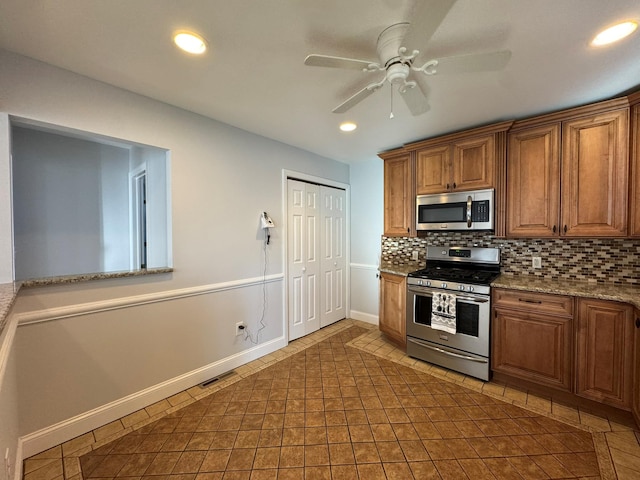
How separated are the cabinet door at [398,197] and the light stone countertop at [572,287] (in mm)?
1145

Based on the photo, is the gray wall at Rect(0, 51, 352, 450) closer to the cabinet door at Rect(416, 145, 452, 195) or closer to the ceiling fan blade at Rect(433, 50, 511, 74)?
the cabinet door at Rect(416, 145, 452, 195)

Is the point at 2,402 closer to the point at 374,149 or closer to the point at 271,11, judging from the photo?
the point at 271,11

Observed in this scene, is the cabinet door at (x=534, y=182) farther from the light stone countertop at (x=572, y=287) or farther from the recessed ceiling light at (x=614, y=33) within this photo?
the recessed ceiling light at (x=614, y=33)

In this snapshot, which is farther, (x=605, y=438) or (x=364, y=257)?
(x=364, y=257)

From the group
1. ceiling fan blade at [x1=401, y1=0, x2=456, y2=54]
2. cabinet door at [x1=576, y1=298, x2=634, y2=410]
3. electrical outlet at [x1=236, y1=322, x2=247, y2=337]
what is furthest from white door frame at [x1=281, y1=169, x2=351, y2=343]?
cabinet door at [x1=576, y1=298, x2=634, y2=410]

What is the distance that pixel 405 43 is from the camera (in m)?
1.20

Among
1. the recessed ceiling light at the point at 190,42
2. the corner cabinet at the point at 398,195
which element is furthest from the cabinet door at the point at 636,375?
the recessed ceiling light at the point at 190,42

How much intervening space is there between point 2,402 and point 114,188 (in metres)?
2.58

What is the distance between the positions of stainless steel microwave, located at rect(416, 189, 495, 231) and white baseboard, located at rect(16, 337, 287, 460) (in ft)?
8.13


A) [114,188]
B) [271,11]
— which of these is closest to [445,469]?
[271,11]

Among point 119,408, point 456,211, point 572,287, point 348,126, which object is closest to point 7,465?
point 119,408

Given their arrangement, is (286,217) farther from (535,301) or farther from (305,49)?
(535,301)

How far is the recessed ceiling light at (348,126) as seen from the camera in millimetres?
2629

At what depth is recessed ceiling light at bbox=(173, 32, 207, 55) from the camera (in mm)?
1441
